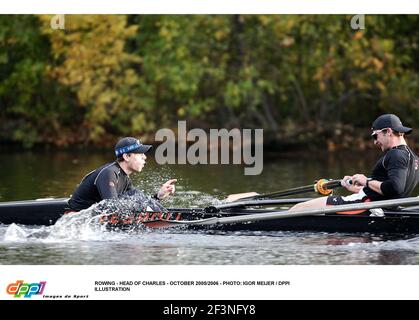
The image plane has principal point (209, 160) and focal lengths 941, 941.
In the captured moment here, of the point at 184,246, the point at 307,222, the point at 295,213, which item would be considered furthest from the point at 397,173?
the point at 184,246

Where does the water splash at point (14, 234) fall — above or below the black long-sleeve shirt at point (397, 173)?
below

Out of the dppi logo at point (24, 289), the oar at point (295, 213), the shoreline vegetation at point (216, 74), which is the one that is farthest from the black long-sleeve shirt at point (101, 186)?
the shoreline vegetation at point (216, 74)

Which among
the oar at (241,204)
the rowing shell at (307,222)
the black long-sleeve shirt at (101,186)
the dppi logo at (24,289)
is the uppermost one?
the black long-sleeve shirt at (101,186)

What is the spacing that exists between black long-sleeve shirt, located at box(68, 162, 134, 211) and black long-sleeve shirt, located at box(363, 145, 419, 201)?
3.64 meters

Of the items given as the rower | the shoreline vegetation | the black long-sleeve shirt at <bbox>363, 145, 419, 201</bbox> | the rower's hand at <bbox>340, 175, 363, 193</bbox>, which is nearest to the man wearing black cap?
the rower's hand at <bbox>340, 175, 363, 193</bbox>

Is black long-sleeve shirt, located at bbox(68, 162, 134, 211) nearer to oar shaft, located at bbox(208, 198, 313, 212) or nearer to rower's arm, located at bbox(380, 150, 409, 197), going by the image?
oar shaft, located at bbox(208, 198, 313, 212)

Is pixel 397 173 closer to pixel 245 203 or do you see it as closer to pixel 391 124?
pixel 391 124

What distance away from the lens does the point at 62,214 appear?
565 inches

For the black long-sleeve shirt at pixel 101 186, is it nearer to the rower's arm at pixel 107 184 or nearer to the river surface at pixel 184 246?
the rower's arm at pixel 107 184

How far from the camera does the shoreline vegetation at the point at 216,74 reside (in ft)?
98.0

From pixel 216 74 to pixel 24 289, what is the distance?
20.3m

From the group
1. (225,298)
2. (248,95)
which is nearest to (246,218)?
(225,298)

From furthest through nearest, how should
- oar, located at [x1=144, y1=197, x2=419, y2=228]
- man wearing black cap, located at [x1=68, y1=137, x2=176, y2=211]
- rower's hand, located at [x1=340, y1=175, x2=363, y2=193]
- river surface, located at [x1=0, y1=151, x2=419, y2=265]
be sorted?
man wearing black cap, located at [x1=68, y1=137, x2=176, y2=211]
rower's hand, located at [x1=340, y1=175, x2=363, y2=193]
oar, located at [x1=144, y1=197, x2=419, y2=228]
river surface, located at [x1=0, y1=151, x2=419, y2=265]

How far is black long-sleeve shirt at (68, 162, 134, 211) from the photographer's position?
13422 mm
